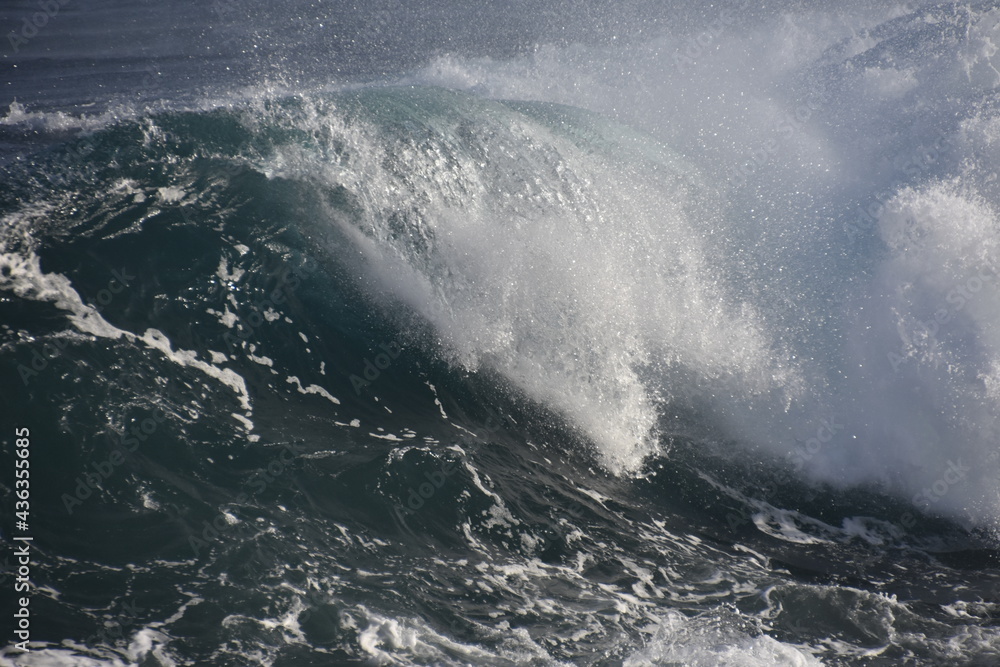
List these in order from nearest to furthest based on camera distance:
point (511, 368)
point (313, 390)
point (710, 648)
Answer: point (710, 648), point (313, 390), point (511, 368)

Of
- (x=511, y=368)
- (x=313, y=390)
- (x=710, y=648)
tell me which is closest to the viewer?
(x=710, y=648)

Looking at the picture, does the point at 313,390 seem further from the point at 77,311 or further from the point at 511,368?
the point at 77,311

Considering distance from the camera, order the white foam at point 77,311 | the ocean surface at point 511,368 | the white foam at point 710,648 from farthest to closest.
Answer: the white foam at point 77,311 → the ocean surface at point 511,368 → the white foam at point 710,648

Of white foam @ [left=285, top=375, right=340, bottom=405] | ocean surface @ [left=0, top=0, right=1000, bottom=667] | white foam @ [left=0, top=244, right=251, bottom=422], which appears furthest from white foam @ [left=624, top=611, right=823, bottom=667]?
white foam @ [left=0, top=244, right=251, bottom=422]

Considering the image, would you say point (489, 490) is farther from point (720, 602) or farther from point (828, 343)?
point (828, 343)

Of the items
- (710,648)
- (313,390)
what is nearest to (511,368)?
(313,390)

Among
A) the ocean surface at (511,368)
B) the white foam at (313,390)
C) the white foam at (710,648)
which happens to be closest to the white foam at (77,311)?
the ocean surface at (511,368)

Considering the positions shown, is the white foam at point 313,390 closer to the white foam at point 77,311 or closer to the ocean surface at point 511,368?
the ocean surface at point 511,368

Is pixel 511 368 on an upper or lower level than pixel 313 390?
upper

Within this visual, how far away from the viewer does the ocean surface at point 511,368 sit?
504cm

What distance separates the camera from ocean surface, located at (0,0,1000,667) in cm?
504

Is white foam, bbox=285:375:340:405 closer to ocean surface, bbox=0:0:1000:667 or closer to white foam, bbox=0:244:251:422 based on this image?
A: ocean surface, bbox=0:0:1000:667

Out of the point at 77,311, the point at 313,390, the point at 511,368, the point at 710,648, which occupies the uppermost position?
the point at 511,368

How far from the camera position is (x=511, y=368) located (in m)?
7.51
